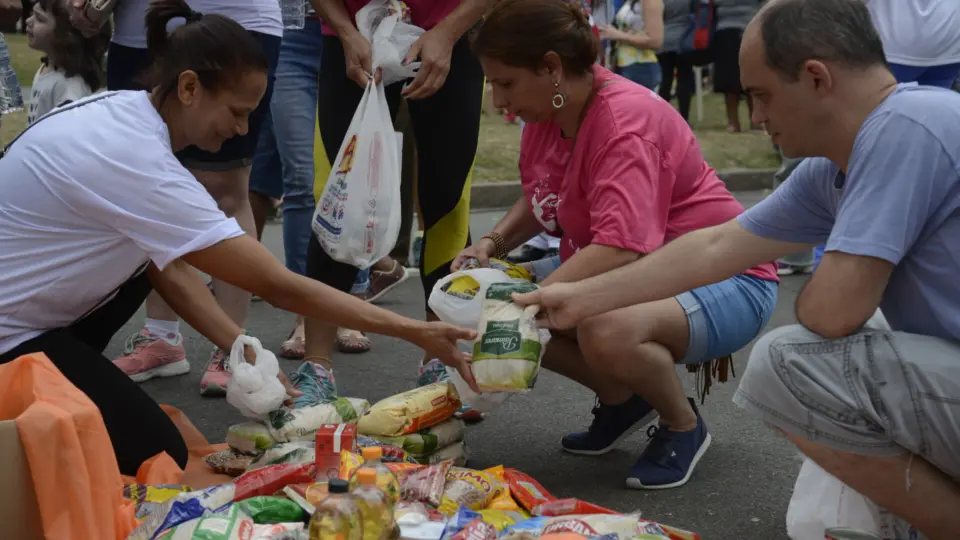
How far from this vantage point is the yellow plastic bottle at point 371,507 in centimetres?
229

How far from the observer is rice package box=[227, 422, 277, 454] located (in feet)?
10.4

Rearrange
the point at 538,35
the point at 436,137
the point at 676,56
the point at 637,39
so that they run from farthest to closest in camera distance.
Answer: the point at 676,56
the point at 637,39
the point at 436,137
the point at 538,35

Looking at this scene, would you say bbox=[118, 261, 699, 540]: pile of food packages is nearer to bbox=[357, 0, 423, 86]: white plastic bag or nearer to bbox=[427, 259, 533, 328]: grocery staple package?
bbox=[427, 259, 533, 328]: grocery staple package

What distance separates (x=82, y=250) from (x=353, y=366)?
5.60 feet

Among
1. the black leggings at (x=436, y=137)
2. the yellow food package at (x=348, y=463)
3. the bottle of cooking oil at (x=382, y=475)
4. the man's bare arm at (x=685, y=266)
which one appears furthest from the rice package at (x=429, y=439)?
the black leggings at (x=436, y=137)

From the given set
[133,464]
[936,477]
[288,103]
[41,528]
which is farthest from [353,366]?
[936,477]


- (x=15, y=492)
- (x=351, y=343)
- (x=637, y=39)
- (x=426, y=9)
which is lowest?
(x=351, y=343)

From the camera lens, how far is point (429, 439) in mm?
3207

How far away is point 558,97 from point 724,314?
0.74 meters

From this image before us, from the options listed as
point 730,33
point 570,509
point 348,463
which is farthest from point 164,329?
point 730,33

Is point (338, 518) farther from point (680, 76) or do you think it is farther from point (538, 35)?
point (680, 76)

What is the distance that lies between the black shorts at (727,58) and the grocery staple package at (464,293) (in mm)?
8290

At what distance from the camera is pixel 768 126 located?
2422 millimetres

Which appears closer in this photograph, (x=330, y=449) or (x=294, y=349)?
(x=330, y=449)
